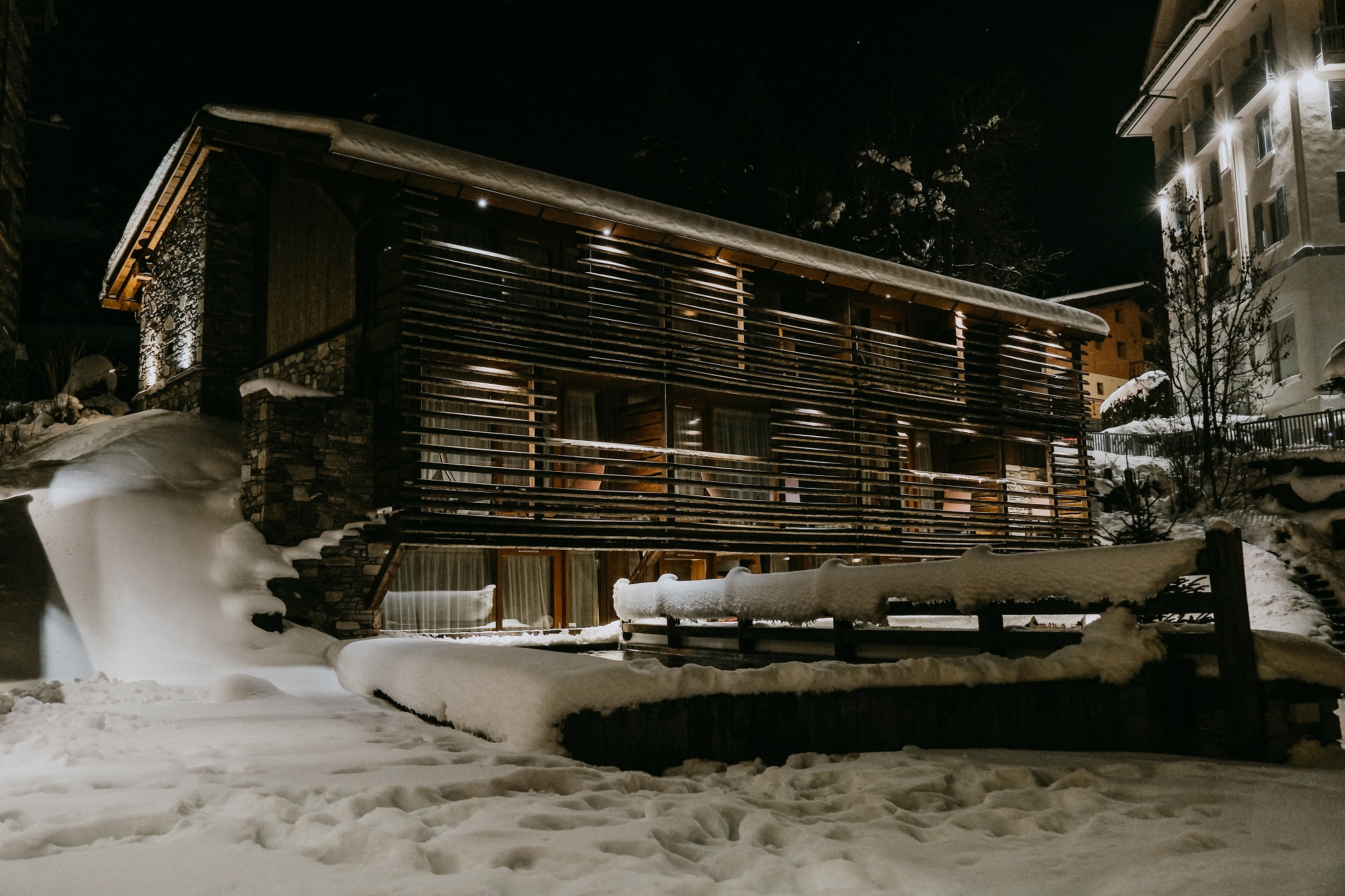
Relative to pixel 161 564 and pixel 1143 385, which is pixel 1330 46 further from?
pixel 161 564

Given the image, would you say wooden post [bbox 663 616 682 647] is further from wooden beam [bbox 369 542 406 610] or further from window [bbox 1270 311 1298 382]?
window [bbox 1270 311 1298 382]

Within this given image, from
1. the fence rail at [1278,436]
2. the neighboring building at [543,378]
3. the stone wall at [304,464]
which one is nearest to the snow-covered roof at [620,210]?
the neighboring building at [543,378]

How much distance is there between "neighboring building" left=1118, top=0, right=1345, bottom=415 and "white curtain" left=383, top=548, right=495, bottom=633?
26398mm

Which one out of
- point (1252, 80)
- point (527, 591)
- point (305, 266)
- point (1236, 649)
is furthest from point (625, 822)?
point (1252, 80)

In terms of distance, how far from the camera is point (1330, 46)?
30.5 metres

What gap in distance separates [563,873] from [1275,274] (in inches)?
1391

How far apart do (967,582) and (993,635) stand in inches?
19.2

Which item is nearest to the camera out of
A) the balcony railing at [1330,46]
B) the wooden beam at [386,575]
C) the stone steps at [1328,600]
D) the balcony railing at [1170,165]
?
the wooden beam at [386,575]

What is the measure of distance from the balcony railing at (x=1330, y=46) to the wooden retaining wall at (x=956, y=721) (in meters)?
32.3

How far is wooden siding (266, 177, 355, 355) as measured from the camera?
15078mm

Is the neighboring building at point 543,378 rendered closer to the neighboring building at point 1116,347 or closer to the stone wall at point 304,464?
the stone wall at point 304,464

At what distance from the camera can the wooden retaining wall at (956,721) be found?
18.1ft

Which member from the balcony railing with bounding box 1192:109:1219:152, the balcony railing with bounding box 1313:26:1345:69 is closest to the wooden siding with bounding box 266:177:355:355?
the balcony railing with bounding box 1313:26:1345:69

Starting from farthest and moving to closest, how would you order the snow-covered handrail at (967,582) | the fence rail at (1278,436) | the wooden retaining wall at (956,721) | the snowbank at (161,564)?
1. the fence rail at (1278,436)
2. the snowbank at (161,564)
3. the snow-covered handrail at (967,582)
4. the wooden retaining wall at (956,721)
